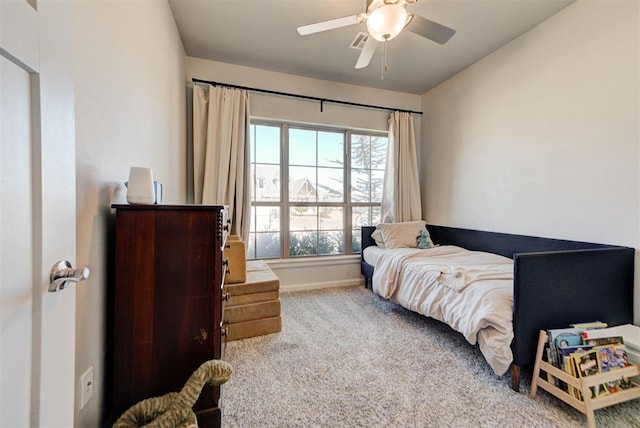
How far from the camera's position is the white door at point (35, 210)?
46 cm

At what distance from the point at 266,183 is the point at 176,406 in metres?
2.60

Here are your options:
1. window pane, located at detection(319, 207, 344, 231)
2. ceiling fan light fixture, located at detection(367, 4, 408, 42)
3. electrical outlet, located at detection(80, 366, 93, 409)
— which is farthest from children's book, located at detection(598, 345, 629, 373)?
window pane, located at detection(319, 207, 344, 231)

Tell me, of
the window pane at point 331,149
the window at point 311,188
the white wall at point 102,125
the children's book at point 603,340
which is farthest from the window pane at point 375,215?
the white wall at point 102,125

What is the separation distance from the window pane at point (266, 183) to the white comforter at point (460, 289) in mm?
1522

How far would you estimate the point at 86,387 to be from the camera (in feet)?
3.29

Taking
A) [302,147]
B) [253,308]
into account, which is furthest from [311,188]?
[253,308]

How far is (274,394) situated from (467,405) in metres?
1.08

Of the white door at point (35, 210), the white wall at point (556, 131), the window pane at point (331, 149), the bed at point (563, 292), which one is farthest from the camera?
the window pane at point (331, 149)

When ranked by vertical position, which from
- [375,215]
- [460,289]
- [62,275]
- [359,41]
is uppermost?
[359,41]

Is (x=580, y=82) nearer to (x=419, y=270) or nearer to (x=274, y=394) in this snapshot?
(x=419, y=270)

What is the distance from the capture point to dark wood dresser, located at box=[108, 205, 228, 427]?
3.71 feet

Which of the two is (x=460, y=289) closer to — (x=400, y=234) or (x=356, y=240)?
(x=400, y=234)

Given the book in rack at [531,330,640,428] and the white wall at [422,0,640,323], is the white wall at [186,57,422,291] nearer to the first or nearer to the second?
the white wall at [422,0,640,323]

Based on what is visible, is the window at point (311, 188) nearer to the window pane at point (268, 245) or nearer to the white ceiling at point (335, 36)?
the window pane at point (268, 245)
